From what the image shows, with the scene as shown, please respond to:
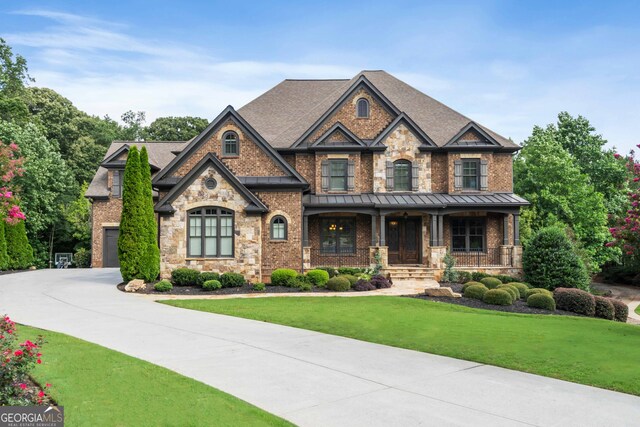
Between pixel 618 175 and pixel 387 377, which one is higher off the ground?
pixel 618 175

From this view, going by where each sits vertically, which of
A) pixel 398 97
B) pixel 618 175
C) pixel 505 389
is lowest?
pixel 505 389

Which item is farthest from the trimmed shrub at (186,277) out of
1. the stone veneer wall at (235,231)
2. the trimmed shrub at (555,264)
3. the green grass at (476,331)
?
the trimmed shrub at (555,264)

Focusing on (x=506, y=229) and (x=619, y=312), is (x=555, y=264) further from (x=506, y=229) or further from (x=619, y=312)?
(x=506, y=229)

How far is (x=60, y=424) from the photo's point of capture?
17.2 ft

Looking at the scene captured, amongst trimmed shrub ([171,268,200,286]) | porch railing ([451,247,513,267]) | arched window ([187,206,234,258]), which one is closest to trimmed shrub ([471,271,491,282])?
porch railing ([451,247,513,267])

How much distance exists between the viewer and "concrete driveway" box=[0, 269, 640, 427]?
19.2 ft

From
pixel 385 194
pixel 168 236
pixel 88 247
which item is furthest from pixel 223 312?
pixel 88 247

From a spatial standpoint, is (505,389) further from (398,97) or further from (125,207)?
(398,97)

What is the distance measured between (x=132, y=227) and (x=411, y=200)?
13.1 meters

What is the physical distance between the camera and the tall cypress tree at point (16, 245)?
27.5 m

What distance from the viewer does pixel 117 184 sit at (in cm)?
2938

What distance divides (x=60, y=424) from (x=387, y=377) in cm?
452

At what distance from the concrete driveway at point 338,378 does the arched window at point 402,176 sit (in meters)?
14.6

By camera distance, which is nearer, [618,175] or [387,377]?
[387,377]
